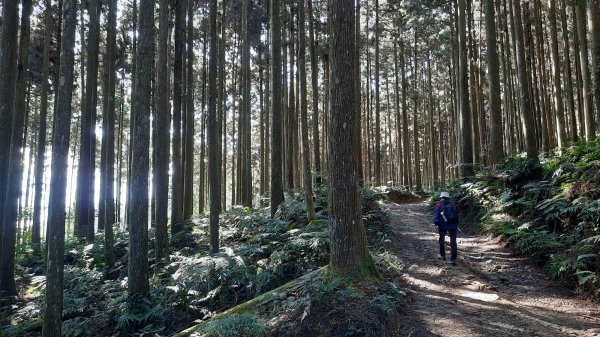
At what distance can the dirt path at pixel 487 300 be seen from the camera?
5.36m

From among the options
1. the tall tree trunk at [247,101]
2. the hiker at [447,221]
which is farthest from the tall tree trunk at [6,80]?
the hiker at [447,221]

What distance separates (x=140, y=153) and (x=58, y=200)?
1.80m

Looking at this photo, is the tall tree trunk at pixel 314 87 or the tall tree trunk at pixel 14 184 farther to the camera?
the tall tree trunk at pixel 314 87

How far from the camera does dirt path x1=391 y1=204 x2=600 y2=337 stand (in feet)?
17.6

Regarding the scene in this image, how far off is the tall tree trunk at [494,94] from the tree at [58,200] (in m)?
13.1

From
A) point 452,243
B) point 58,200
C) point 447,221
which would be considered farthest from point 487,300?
point 58,200

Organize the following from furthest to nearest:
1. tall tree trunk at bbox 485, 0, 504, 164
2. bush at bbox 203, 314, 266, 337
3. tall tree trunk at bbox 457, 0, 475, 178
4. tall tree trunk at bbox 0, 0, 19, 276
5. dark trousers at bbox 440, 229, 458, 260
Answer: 1. tall tree trunk at bbox 457, 0, 475, 178
2. tall tree trunk at bbox 485, 0, 504, 164
3. tall tree trunk at bbox 0, 0, 19, 276
4. dark trousers at bbox 440, 229, 458, 260
5. bush at bbox 203, 314, 266, 337

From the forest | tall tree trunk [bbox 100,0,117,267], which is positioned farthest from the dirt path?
tall tree trunk [bbox 100,0,117,267]

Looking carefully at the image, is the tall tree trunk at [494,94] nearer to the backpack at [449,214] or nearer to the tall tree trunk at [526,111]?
the tall tree trunk at [526,111]

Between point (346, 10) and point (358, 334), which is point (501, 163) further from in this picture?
point (358, 334)

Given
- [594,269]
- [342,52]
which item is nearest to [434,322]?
[594,269]

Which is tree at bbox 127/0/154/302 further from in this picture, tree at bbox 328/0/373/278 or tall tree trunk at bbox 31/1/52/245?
tall tree trunk at bbox 31/1/52/245

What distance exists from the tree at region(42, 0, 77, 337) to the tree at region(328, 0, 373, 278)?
15.1ft

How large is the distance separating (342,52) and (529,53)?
17.9 m
